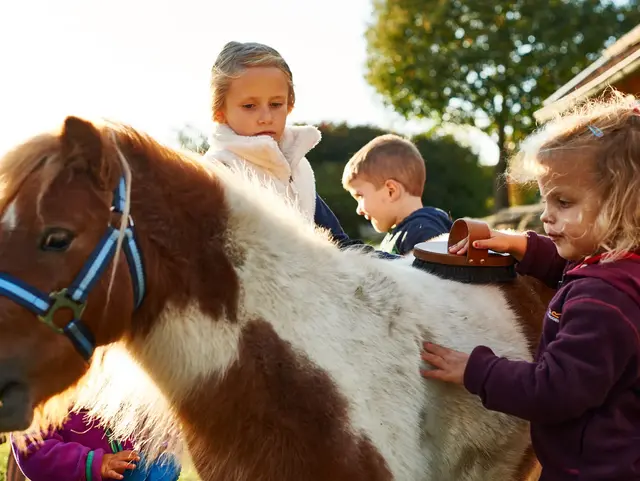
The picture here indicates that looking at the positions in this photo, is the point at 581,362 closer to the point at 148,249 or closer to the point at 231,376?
the point at 231,376

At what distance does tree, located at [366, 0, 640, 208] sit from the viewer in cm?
2588

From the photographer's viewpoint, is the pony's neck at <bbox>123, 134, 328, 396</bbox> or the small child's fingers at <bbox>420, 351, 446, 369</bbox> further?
the small child's fingers at <bbox>420, 351, 446, 369</bbox>

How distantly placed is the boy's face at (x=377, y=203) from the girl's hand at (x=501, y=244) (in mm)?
1475

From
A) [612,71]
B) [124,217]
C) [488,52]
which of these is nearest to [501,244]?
[124,217]

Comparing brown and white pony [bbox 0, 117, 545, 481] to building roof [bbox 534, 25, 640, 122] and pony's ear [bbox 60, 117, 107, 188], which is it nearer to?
pony's ear [bbox 60, 117, 107, 188]

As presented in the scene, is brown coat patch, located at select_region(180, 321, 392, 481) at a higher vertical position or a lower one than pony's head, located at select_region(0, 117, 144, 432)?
lower

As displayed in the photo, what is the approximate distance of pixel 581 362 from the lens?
189 centimetres

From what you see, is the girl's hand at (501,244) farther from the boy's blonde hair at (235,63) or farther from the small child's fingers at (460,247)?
the boy's blonde hair at (235,63)

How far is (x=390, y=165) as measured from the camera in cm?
405

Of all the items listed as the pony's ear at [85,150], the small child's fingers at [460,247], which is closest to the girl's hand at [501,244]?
the small child's fingers at [460,247]

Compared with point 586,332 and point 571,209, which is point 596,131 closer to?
point 571,209

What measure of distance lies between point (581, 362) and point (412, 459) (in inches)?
24.3

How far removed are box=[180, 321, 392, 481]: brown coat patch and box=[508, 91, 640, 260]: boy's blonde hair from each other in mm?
966

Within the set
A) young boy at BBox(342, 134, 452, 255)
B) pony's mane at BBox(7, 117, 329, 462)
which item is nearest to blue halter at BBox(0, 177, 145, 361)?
pony's mane at BBox(7, 117, 329, 462)
